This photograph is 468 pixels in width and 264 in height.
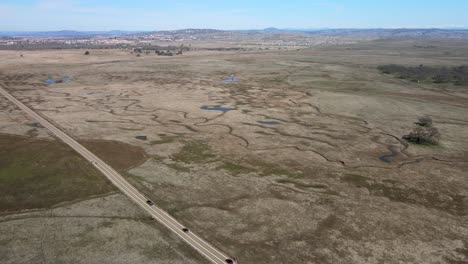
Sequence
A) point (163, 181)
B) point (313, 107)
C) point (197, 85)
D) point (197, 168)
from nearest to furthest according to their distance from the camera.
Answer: point (163, 181)
point (197, 168)
point (313, 107)
point (197, 85)

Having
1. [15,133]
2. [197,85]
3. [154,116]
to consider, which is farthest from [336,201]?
[197,85]

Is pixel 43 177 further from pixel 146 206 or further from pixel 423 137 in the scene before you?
pixel 423 137

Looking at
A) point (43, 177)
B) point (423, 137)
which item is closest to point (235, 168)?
point (43, 177)

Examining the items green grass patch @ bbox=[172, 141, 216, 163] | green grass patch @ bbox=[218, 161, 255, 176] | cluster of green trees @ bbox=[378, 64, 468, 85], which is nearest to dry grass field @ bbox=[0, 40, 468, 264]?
green grass patch @ bbox=[218, 161, 255, 176]

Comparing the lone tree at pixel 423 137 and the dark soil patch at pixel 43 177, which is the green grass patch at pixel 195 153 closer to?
the dark soil patch at pixel 43 177

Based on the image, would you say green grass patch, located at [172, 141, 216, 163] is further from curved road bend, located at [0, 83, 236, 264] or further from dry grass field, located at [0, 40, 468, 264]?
curved road bend, located at [0, 83, 236, 264]

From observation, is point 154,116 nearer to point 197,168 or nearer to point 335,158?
point 197,168
